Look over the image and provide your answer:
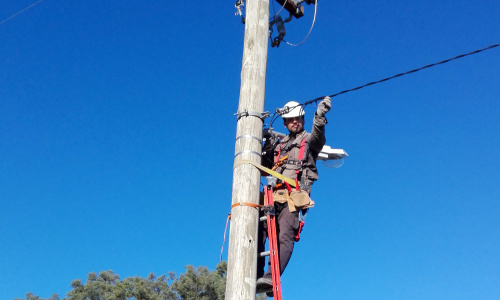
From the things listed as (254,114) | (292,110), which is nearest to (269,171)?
(254,114)

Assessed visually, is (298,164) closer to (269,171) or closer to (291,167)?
(291,167)

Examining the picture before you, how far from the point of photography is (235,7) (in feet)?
22.3

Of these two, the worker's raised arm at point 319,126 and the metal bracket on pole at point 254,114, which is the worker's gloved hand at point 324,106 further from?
the metal bracket on pole at point 254,114

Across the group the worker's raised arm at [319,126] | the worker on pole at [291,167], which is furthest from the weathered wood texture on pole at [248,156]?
the worker's raised arm at [319,126]

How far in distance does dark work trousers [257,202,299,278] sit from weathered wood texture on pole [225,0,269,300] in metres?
0.61

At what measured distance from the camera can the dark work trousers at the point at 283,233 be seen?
558 centimetres

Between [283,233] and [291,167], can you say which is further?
[291,167]

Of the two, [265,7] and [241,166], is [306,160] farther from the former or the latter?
[265,7]

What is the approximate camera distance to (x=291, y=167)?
6195 mm

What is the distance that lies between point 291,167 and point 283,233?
0.82 meters

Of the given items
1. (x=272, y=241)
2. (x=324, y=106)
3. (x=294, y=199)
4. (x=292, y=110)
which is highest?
Answer: (x=292, y=110)

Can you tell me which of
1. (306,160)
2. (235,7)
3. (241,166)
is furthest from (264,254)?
(235,7)

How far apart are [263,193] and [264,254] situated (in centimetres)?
70

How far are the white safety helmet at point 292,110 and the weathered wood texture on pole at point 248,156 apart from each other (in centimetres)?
58
